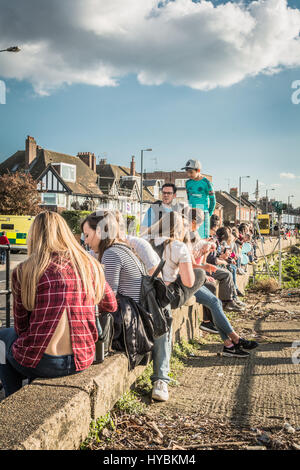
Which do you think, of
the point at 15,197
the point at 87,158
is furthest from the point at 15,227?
the point at 87,158

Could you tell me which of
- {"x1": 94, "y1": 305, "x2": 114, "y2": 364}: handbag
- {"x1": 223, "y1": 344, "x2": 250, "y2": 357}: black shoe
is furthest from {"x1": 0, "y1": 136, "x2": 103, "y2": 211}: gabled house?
{"x1": 94, "y1": 305, "x2": 114, "y2": 364}: handbag

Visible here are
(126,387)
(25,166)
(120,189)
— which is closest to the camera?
(126,387)

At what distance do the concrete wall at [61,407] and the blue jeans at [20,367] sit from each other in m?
0.06

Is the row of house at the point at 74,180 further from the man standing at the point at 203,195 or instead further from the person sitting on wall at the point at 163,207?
the person sitting on wall at the point at 163,207

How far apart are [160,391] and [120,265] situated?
44.5 inches

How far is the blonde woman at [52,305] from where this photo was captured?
2.64 metres

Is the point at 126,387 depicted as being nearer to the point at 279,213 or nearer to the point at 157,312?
the point at 157,312

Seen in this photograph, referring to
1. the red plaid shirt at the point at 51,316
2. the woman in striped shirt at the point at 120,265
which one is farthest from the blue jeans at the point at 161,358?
the red plaid shirt at the point at 51,316

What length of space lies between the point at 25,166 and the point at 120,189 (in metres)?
13.2

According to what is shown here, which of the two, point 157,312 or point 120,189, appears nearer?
point 157,312

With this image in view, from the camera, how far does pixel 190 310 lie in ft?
18.6
